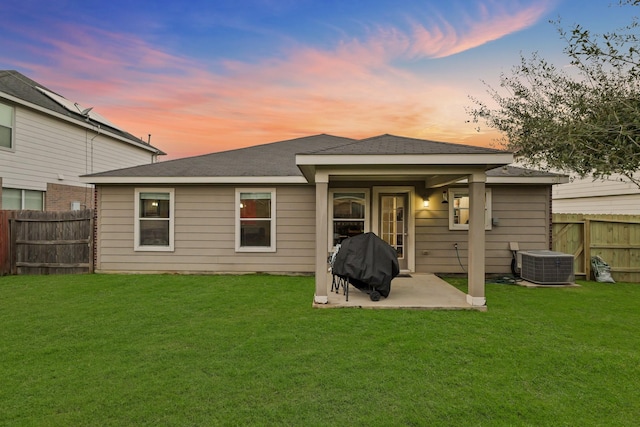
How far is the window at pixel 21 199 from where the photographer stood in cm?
1005

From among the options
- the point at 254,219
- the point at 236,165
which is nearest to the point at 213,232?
the point at 254,219

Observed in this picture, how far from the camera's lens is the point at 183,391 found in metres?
2.78

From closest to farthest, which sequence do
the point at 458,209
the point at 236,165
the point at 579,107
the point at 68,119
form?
the point at 579,107
the point at 458,209
the point at 236,165
the point at 68,119

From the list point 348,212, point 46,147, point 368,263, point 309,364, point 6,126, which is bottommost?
point 309,364

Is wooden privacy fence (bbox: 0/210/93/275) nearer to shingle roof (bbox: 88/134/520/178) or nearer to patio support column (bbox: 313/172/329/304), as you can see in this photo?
shingle roof (bbox: 88/134/520/178)

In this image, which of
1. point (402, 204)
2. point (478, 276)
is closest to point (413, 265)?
point (402, 204)

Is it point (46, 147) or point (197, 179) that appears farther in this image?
point (46, 147)

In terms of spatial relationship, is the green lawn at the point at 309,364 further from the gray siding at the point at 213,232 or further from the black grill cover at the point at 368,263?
the gray siding at the point at 213,232

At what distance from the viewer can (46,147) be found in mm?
11219

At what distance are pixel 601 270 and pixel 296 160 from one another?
7631mm

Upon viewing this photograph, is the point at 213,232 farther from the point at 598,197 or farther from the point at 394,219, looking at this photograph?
the point at 598,197

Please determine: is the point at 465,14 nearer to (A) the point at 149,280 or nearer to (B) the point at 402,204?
(B) the point at 402,204

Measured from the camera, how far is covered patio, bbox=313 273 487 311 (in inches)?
209

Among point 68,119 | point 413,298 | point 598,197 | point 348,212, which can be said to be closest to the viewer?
point 413,298
